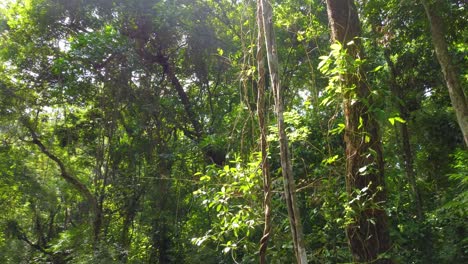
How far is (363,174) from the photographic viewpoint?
1986mm

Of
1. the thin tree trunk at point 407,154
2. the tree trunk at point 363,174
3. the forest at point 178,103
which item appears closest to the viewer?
the tree trunk at point 363,174

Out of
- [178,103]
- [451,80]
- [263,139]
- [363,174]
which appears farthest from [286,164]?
[178,103]

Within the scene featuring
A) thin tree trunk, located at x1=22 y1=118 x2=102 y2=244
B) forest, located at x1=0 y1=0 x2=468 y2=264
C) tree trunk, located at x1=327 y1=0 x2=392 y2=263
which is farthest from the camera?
thin tree trunk, located at x1=22 y1=118 x2=102 y2=244

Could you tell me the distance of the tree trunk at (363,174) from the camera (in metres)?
2.03

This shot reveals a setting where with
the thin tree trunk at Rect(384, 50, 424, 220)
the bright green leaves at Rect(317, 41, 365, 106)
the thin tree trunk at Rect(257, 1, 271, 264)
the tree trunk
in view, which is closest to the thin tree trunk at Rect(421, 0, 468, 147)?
the thin tree trunk at Rect(384, 50, 424, 220)

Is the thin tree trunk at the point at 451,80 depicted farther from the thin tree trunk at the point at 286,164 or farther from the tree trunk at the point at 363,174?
the thin tree trunk at the point at 286,164

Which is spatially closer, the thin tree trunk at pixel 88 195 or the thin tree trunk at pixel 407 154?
the thin tree trunk at pixel 407 154

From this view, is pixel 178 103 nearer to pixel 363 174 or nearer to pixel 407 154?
pixel 407 154

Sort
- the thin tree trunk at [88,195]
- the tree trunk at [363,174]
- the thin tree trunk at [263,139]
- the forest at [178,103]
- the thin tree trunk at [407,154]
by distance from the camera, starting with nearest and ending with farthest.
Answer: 1. the thin tree trunk at [263,139]
2. the tree trunk at [363,174]
3. the forest at [178,103]
4. the thin tree trunk at [407,154]
5. the thin tree trunk at [88,195]

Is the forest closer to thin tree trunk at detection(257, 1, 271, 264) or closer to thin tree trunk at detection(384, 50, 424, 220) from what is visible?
thin tree trunk at detection(384, 50, 424, 220)

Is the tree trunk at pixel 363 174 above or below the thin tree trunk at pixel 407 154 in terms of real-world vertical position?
below

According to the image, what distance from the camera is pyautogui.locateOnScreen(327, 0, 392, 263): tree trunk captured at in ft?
6.66

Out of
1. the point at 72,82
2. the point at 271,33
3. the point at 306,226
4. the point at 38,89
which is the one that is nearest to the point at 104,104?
the point at 72,82

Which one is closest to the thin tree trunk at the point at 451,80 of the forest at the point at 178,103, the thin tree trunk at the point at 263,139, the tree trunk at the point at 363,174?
the forest at the point at 178,103
